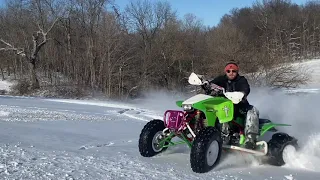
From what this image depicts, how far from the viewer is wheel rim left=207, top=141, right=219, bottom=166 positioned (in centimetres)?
575

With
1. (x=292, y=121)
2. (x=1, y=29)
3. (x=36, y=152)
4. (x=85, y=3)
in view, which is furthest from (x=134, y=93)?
(x=36, y=152)

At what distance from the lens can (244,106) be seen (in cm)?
682

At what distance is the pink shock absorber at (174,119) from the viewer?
6.23 m

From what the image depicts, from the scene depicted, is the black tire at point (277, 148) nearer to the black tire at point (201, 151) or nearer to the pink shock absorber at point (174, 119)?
the black tire at point (201, 151)

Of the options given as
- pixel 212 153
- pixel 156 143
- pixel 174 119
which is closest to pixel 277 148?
pixel 212 153

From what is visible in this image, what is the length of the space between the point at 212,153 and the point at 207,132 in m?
0.36

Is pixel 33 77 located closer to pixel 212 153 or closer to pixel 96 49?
pixel 96 49

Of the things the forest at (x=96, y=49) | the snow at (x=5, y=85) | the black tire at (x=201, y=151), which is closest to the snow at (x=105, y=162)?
the black tire at (x=201, y=151)

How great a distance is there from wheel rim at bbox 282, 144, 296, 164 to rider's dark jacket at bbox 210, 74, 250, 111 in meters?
1.00

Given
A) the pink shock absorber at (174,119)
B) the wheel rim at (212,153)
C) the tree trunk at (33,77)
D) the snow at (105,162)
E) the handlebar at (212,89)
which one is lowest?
the snow at (105,162)

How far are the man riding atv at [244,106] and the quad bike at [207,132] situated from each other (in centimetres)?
12

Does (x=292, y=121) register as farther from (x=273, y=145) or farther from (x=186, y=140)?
(x=186, y=140)

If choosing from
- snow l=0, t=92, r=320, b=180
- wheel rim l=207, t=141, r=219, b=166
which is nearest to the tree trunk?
snow l=0, t=92, r=320, b=180

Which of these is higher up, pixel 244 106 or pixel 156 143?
pixel 244 106
